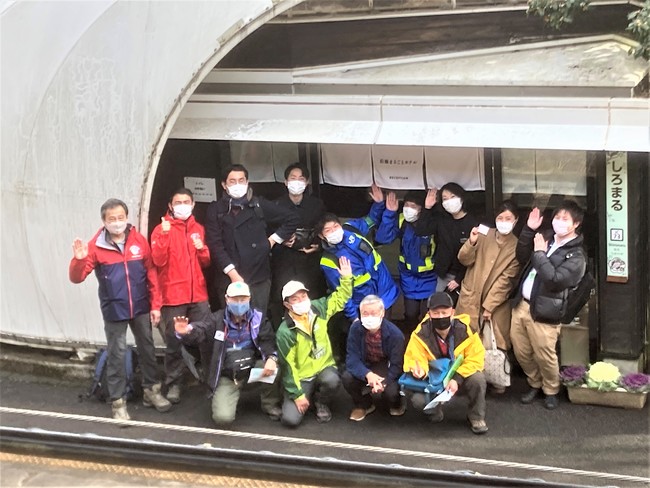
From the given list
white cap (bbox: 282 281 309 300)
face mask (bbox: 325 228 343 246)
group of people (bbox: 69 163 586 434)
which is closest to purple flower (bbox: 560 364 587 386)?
group of people (bbox: 69 163 586 434)

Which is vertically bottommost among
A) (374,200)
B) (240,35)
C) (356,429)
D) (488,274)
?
(356,429)

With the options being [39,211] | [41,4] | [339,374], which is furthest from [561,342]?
[41,4]

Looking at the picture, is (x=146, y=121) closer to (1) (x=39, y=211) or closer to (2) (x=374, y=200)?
(1) (x=39, y=211)

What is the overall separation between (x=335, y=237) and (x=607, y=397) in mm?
2686

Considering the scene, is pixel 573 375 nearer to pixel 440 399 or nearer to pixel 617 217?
pixel 440 399

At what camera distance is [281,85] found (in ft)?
29.6

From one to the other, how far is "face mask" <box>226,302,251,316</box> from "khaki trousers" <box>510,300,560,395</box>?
7.54 feet

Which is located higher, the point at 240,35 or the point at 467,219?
the point at 240,35

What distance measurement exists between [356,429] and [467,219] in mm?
2107

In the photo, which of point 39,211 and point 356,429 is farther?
point 39,211

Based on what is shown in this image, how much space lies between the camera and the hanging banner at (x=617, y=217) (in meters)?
8.02

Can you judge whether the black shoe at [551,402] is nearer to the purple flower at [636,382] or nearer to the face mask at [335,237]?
the purple flower at [636,382]

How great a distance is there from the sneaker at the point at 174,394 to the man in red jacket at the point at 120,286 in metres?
0.13

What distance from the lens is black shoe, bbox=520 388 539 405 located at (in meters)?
8.35
